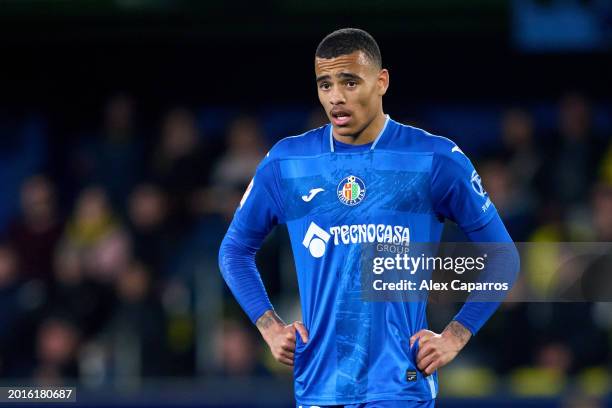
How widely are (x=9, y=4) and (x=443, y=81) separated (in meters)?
4.70

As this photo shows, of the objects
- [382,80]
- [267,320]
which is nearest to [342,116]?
[382,80]

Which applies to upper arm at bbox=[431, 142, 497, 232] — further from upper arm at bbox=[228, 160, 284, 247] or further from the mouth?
upper arm at bbox=[228, 160, 284, 247]

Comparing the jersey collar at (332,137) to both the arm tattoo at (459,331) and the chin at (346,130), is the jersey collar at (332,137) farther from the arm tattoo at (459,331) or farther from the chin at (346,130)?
the arm tattoo at (459,331)

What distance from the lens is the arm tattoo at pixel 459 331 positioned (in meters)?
5.10

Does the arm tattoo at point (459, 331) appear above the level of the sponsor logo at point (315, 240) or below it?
below

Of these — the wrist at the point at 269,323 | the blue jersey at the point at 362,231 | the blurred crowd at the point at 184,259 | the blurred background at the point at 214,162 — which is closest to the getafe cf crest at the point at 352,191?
the blue jersey at the point at 362,231

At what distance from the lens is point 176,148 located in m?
12.0

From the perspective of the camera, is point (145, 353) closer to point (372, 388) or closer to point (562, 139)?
point (562, 139)

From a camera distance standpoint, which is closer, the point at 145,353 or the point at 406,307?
the point at 406,307

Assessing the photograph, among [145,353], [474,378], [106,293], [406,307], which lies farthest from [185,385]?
[406,307]

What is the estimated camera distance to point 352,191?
5.09 metres

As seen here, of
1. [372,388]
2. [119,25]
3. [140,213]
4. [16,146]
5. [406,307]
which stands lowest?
[372,388]

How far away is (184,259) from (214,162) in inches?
36.6

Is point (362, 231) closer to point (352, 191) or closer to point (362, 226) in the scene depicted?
point (362, 226)
